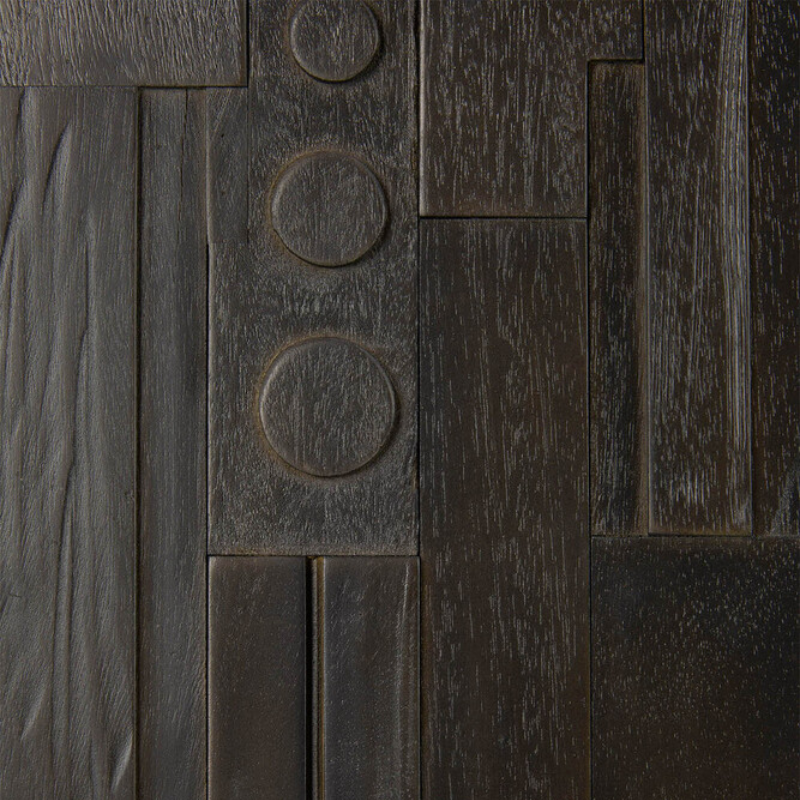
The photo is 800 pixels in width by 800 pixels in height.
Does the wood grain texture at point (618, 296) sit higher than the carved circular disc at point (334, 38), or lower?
lower

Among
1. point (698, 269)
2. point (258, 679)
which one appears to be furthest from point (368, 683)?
point (698, 269)

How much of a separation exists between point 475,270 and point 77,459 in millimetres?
249

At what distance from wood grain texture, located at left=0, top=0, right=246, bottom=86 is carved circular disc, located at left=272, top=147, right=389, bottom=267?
A: 68 millimetres

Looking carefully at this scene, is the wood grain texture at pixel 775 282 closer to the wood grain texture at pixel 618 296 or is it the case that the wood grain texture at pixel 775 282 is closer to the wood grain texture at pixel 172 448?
the wood grain texture at pixel 618 296

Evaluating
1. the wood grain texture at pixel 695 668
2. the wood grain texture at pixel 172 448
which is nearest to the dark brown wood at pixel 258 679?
the wood grain texture at pixel 172 448

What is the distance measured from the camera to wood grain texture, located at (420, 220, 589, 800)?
383mm

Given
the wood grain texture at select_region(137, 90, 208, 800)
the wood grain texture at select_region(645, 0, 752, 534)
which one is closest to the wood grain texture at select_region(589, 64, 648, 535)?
the wood grain texture at select_region(645, 0, 752, 534)

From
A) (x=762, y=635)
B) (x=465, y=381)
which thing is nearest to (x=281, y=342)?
(x=465, y=381)

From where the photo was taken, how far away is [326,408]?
38 centimetres

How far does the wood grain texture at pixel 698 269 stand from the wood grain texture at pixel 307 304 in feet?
0.46

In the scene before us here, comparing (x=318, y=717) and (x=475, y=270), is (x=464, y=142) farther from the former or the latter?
(x=318, y=717)

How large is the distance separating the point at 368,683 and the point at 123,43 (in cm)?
38

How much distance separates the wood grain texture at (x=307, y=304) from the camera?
387 millimetres

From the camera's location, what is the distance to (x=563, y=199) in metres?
0.39
